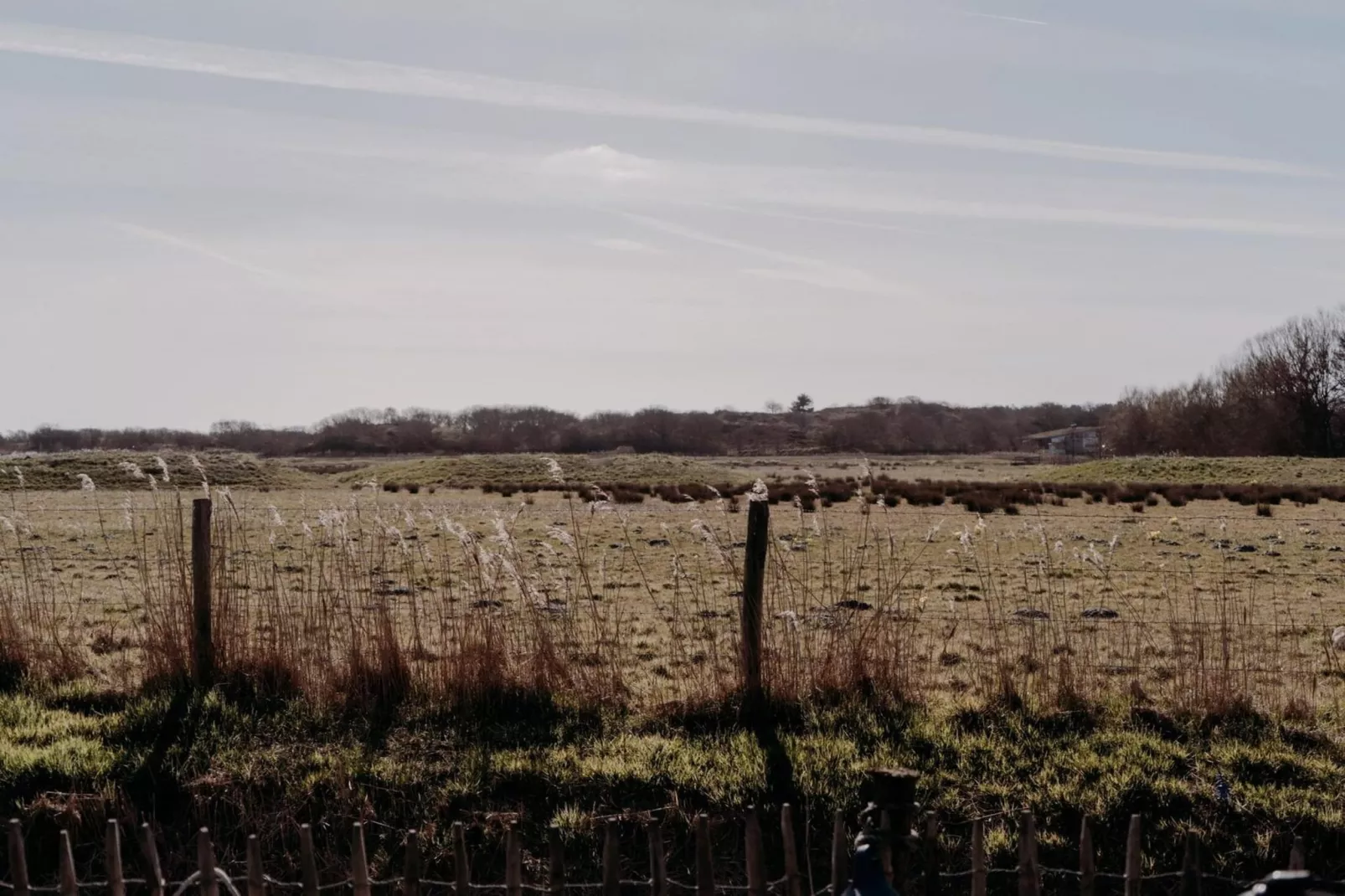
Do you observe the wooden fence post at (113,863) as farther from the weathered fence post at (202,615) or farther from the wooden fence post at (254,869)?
the weathered fence post at (202,615)

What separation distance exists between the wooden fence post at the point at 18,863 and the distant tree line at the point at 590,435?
91092mm

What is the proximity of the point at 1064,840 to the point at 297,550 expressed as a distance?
13.8 m

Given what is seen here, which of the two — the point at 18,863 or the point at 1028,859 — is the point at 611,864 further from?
the point at 18,863

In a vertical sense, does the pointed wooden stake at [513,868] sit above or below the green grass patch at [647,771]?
above

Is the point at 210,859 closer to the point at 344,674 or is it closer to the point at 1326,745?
the point at 344,674

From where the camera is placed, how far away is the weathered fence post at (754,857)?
14.5ft

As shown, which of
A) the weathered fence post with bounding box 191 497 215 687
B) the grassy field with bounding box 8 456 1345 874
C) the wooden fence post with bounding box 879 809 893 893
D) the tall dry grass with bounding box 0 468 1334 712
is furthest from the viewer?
the weathered fence post with bounding box 191 497 215 687

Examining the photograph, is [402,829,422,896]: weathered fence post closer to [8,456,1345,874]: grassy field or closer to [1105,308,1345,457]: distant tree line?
[8,456,1345,874]: grassy field

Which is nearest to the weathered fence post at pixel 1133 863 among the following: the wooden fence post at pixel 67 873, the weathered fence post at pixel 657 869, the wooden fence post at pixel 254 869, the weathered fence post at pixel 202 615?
the weathered fence post at pixel 657 869

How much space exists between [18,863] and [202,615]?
10.2ft

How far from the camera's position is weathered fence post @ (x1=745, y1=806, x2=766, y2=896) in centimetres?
443

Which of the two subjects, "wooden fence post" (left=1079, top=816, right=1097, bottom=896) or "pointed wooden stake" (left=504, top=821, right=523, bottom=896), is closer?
"pointed wooden stake" (left=504, top=821, right=523, bottom=896)

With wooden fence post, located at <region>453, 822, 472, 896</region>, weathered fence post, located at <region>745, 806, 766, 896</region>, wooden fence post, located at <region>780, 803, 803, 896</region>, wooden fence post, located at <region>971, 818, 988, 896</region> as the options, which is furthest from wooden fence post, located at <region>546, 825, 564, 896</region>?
wooden fence post, located at <region>971, 818, 988, 896</region>

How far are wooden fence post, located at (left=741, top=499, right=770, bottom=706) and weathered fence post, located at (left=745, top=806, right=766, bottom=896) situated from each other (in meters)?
2.75
